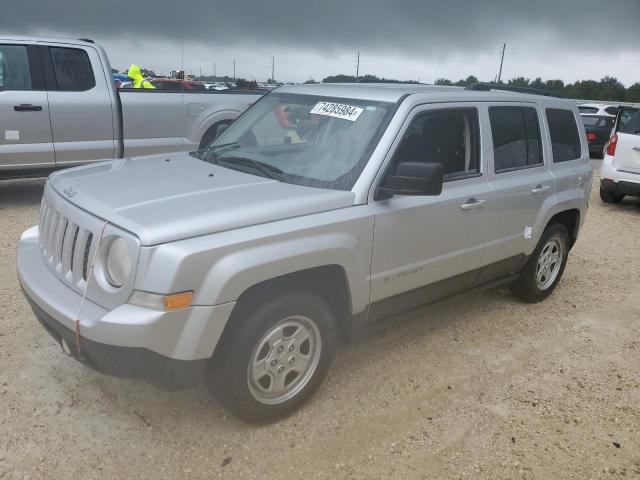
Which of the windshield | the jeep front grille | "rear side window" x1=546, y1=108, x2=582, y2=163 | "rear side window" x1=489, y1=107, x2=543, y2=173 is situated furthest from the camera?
"rear side window" x1=546, y1=108, x2=582, y2=163

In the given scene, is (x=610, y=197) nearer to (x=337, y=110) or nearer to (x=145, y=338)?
(x=337, y=110)

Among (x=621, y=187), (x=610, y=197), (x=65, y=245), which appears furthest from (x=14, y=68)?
(x=610, y=197)

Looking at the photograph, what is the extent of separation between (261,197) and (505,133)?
2143 mm

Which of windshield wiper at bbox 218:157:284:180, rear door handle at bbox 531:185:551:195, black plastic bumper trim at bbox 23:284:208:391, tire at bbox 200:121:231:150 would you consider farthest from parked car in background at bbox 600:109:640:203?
black plastic bumper trim at bbox 23:284:208:391

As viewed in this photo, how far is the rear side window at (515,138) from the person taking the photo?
4090mm

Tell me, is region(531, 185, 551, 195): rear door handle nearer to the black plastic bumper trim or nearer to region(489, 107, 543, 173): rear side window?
region(489, 107, 543, 173): rear side window

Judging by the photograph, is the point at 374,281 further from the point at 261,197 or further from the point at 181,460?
the point at 181,460

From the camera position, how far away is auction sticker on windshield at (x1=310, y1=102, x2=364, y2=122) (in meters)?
3.53

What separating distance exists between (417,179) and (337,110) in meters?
0.86

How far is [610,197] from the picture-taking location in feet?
32.3

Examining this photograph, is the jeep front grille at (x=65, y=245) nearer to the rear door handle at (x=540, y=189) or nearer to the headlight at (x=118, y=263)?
the headlight at (x=118, y=263)

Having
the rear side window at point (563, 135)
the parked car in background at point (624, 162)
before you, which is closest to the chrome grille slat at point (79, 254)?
the rear side window at point (563, 135)

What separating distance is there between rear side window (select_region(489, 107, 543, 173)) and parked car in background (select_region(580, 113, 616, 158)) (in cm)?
1245

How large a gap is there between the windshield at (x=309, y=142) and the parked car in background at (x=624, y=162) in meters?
6.91
